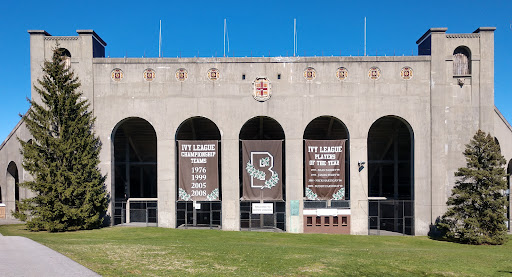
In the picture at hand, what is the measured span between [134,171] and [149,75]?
14260 mm

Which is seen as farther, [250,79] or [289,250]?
[250,79]

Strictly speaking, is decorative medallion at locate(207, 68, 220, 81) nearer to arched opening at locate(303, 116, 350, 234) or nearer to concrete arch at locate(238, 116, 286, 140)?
concrete arch at locate(238, 116, 286, 140)

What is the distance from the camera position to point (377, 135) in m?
37.7

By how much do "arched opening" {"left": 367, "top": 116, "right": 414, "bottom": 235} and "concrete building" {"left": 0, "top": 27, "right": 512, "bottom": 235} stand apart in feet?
2.65

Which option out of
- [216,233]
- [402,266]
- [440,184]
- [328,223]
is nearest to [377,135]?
[440,184]

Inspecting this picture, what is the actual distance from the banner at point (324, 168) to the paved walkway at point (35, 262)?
19888 mm

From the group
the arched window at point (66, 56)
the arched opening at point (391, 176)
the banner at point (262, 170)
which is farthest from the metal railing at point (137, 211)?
the arched opening at point (391, 176)

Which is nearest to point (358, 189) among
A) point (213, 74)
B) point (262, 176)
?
point (262, 176)

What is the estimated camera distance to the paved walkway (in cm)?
1222

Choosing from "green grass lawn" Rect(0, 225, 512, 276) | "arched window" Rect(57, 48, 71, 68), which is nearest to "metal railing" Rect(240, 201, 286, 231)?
"green grass lawn" Rect(0, 225, 512, 276)

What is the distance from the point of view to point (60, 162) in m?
27.9

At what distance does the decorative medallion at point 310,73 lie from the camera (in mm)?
30438

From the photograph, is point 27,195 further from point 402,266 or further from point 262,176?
point 402,266

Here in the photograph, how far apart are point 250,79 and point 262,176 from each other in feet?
27.2
